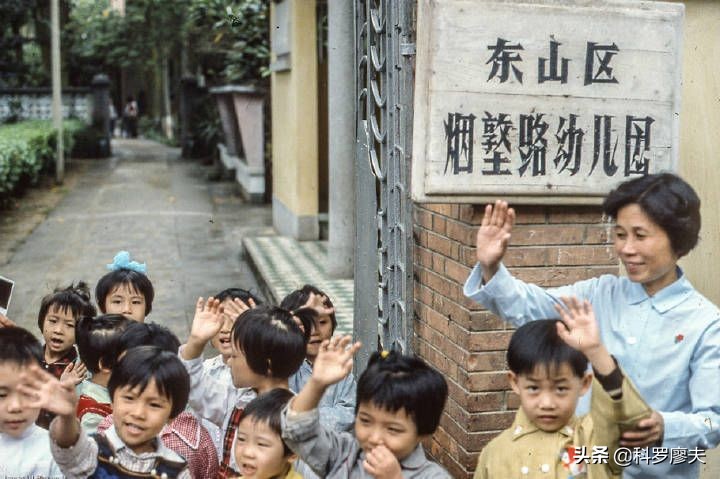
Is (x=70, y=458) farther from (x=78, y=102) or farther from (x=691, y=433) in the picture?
(x=78, y=102)

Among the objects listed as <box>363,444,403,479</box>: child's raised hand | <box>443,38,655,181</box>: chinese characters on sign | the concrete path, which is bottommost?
the concrete path

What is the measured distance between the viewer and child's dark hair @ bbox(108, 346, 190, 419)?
311cm

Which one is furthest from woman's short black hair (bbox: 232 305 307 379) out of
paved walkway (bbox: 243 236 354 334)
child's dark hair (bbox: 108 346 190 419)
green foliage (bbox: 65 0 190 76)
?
green foliage (bbox: 65 0 190 76)

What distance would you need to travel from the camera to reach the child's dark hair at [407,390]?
285 centimetres

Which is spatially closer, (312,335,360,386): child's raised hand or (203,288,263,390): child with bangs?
(312,335,360,386): child's raised hand

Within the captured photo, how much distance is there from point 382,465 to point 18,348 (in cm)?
131

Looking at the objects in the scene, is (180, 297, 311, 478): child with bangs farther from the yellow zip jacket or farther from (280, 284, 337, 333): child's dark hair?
the yellow zip jacket

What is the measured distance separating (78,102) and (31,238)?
38.8ft

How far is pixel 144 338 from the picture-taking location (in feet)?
12.5

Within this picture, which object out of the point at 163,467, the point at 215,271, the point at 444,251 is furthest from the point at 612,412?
the point at 215,271

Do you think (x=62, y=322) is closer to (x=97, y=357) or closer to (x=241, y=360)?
(x=97, y=357)

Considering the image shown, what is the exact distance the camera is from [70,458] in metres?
2.85

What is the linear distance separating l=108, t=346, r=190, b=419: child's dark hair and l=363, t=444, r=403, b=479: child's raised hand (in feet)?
2.46

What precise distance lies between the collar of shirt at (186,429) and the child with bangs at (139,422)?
32 cm
